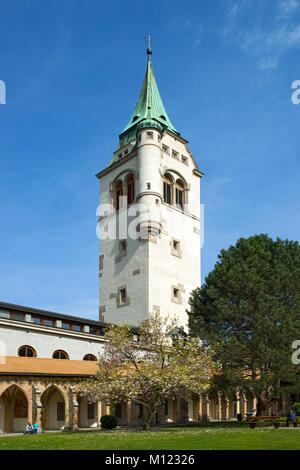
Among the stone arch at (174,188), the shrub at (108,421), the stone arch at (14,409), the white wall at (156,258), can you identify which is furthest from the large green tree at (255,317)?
the stone arch at (174,188)

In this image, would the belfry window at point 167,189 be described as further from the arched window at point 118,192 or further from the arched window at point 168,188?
the arched window at point 118,192

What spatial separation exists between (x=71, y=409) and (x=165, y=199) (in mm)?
31714

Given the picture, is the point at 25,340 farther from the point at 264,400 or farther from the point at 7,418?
the point at 264,400

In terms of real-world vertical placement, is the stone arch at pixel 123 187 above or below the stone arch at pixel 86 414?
above

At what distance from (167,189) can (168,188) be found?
41cm

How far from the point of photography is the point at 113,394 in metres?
33.6

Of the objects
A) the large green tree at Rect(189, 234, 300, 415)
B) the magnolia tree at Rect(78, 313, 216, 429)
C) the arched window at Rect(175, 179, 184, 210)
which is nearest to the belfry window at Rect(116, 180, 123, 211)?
the arched window at Rect(175, 179, 184, 210)

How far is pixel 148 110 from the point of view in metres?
68.0

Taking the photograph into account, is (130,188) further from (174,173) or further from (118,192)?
(174,173)

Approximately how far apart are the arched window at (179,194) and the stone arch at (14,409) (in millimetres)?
33719

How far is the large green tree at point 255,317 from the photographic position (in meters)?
38.2

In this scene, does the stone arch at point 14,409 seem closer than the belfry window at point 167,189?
Yes

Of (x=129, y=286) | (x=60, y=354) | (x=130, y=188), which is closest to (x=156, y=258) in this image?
(x=129, y=286)
